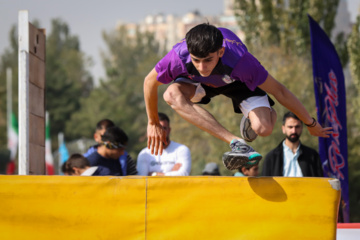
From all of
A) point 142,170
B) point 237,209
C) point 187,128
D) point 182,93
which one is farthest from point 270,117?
point 187,128

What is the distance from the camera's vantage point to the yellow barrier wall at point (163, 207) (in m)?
4.12

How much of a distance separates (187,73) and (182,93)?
0.35 meters

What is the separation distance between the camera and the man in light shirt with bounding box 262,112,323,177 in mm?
7020

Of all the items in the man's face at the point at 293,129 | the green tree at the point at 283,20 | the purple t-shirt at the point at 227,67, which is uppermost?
the green tree at the point at 283,20

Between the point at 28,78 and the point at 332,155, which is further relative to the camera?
the point at 332,155

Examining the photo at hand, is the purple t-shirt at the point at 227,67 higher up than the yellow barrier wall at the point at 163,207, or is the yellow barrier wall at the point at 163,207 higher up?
the purple t-shirt at the point at 227,67

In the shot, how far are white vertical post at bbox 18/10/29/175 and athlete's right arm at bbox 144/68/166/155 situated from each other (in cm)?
157

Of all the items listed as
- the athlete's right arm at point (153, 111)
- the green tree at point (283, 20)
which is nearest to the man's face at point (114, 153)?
the athlete's right arm at point (153, 111)

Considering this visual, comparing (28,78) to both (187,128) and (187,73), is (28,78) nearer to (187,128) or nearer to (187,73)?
(187,73)

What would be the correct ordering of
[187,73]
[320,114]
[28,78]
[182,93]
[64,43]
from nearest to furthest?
[187,73]
[182,93]
[28,78]
[320,114]
[64,43]

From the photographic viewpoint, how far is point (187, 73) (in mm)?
4641

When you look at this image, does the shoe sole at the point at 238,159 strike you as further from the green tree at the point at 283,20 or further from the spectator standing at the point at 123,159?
the green tree at the point at 283,20

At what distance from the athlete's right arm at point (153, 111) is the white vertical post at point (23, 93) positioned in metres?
1.57

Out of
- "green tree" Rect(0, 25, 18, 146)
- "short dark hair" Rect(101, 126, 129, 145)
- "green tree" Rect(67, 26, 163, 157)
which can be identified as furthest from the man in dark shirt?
"green tree" Rect(0, 25, 18, 146)
